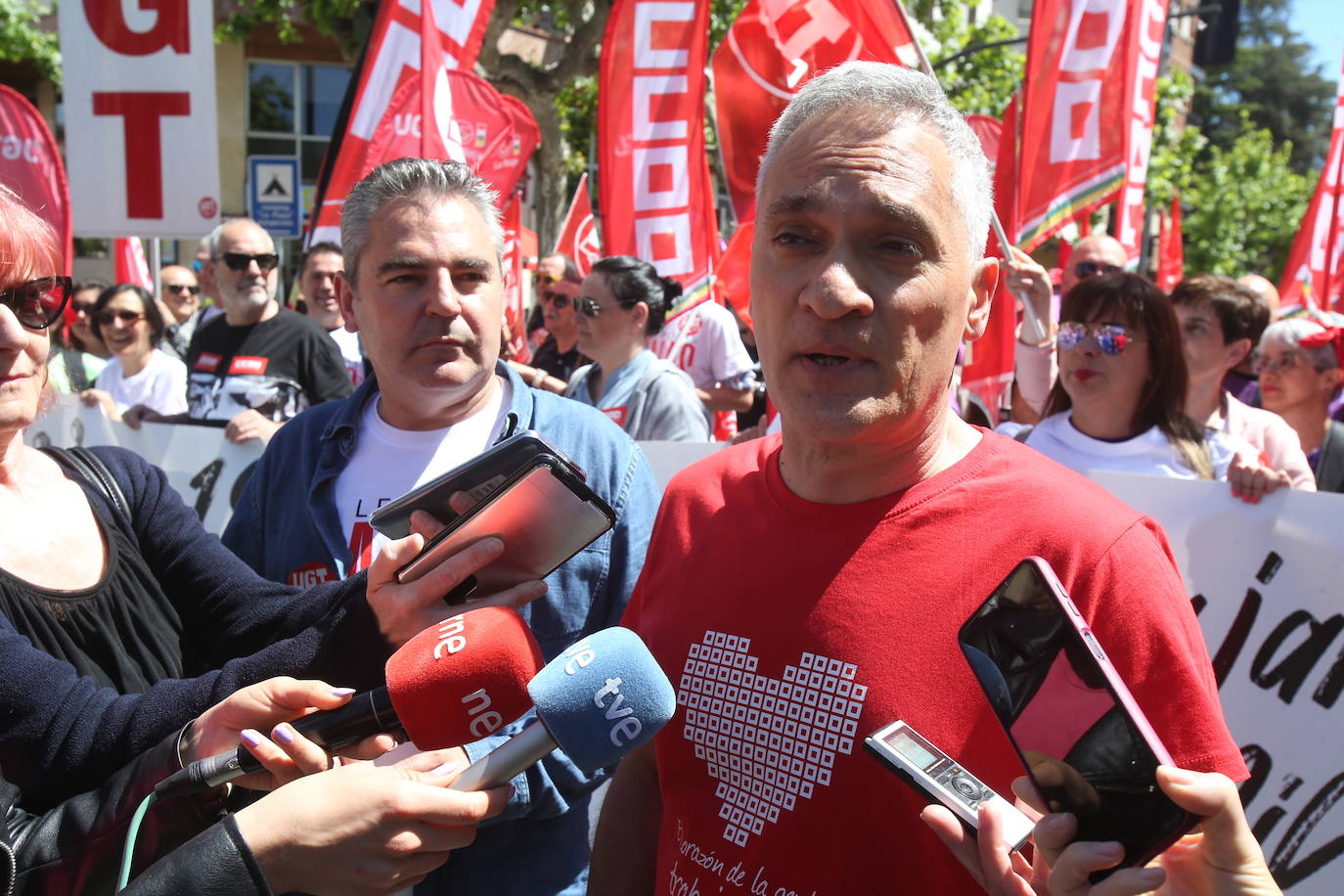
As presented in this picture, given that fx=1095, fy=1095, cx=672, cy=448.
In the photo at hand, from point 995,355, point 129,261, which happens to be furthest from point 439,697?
point 129,261

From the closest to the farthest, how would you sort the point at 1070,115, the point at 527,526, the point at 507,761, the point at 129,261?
the point at 507,761, the point at 527,526, the point at 1070,115, the point at 129,261

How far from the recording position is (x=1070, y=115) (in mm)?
5453

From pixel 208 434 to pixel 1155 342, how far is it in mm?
3720

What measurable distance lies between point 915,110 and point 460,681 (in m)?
1.09

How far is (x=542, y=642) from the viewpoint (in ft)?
7.77

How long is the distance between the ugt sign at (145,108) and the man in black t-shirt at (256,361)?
395mm

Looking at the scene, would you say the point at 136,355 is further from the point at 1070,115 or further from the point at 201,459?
the point at 1070,115

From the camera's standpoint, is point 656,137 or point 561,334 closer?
point 656,137

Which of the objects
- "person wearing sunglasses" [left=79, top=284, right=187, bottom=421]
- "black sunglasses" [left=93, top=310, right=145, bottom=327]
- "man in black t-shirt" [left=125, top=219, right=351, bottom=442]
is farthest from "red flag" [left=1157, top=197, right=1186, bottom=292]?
"black sunglasses" [left=93, top=310, right=145, bottom=327]

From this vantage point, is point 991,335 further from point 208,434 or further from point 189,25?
point 189,25

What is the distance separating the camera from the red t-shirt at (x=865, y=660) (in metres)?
1.50

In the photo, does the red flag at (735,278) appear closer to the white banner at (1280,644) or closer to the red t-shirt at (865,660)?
the white banner at (1280,644)

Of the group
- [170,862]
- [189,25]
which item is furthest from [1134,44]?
[170,862]

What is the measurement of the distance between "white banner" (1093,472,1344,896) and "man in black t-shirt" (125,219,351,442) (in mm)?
3709
